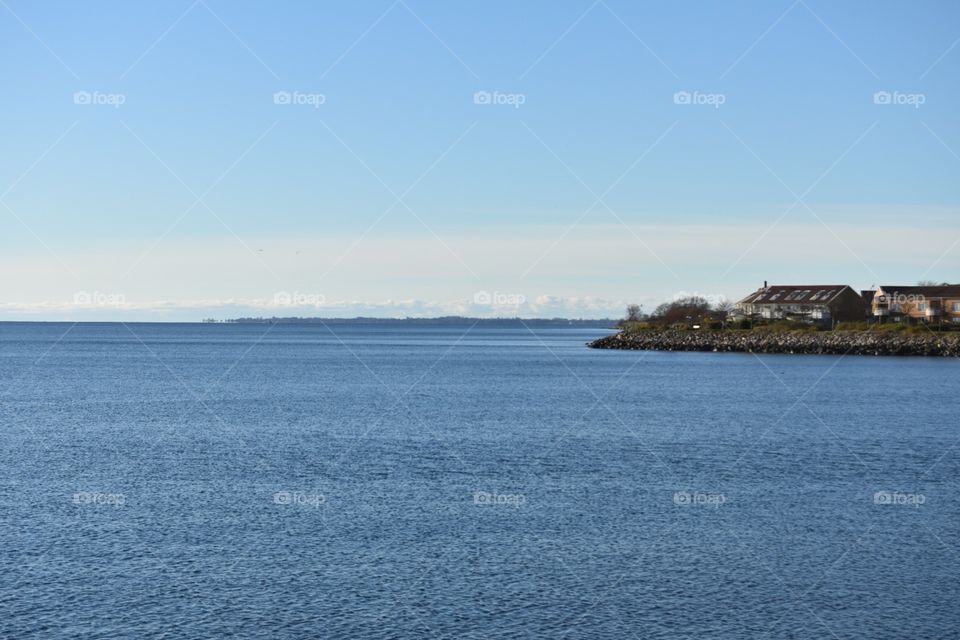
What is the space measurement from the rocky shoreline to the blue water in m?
52.0

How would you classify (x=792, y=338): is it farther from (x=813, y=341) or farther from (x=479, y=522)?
(x=479, y=522)

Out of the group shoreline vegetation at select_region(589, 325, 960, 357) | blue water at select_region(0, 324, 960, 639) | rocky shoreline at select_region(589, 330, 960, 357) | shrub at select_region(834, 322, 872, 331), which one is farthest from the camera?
shrub at select_region(834, 322, 872, 331)

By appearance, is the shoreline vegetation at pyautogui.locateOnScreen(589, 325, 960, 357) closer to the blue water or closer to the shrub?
the shrub

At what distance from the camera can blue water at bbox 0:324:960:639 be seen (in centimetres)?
1844

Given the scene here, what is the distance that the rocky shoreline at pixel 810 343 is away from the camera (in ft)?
336

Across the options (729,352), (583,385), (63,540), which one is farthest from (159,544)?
(729,352)

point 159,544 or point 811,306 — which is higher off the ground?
point 811,306

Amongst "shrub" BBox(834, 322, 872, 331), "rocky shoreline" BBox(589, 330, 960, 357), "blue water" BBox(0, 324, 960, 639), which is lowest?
"blue water" BBox(0, 324, 960, 639)

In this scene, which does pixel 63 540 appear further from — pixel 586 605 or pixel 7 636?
pixel 586 605

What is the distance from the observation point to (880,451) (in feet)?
124

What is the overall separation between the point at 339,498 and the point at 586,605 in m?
10.6

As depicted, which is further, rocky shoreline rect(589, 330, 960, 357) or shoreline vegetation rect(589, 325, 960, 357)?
shoreline vegetation rect(589, 325, 960, 357)

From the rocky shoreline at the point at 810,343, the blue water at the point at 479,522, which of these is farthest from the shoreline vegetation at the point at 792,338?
the blue water at the point at 479,522

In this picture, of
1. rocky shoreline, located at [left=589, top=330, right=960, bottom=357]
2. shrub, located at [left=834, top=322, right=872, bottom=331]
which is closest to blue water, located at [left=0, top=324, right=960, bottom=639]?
rocky shoreline, located at [left=589, top=330, right=960, bottom=357]
